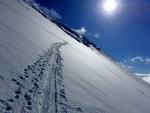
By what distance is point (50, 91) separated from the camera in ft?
24.2

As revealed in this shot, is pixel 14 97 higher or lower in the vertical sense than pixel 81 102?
lower

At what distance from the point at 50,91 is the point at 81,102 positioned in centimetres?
139

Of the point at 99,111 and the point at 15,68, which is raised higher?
the point at 99,111

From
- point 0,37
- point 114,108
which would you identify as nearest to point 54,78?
point 114,108

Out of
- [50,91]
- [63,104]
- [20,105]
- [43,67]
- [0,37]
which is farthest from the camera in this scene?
[0,37]

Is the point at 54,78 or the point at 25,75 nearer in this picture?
the point at 25,75

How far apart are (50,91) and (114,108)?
3404 mm

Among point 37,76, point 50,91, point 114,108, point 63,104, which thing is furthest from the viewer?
point 114,108

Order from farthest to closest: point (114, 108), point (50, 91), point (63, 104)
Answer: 1. point (114, 108)
2. point (50, 91)
3. point (63, 104)

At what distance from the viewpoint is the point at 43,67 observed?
9867 mm

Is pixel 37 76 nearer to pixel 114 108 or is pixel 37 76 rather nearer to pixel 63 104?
pixel 63 104

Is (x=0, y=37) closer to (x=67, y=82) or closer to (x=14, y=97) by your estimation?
(x=67, y=82)

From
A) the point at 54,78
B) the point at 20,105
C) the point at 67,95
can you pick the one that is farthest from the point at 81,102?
the point at 20,105

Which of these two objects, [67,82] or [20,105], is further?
[67,82]
